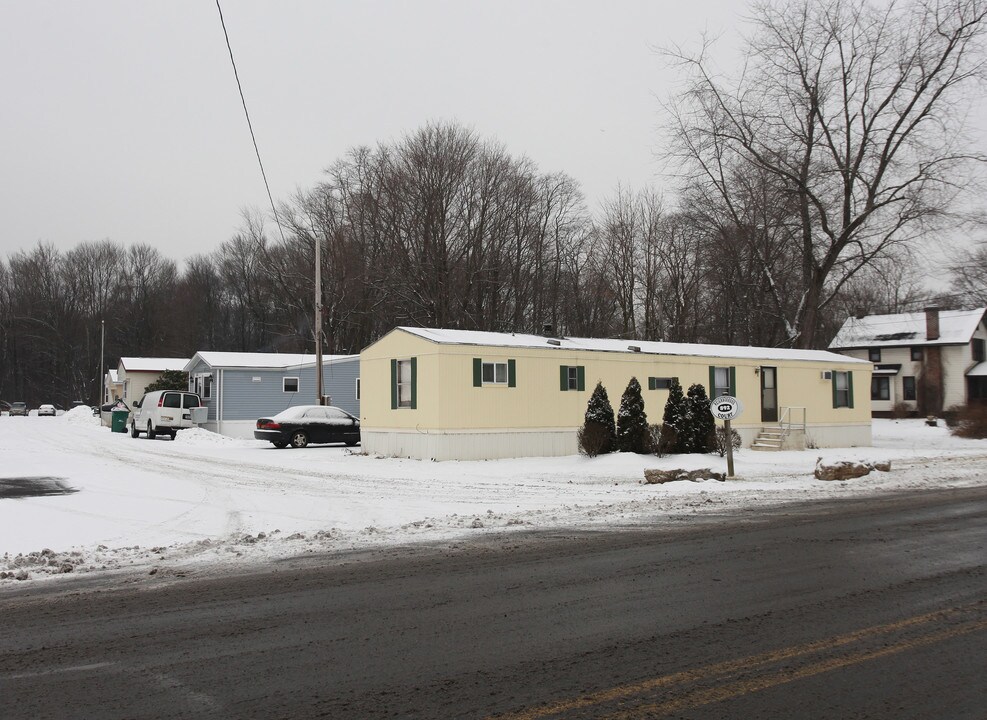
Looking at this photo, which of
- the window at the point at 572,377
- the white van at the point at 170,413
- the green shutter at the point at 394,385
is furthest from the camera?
the white van at the point at 170,413

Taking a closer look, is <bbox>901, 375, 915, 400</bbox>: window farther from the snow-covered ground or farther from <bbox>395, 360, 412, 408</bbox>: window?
<bbox>395, 360, 412, 408</bbox>: window

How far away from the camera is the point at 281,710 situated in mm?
4215

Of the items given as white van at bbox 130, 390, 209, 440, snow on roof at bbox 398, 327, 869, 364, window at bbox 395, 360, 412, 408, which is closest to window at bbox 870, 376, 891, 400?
snow on roof at bbox 398, 327, 869, 364

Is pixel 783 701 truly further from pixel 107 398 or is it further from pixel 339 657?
pixel 107 398

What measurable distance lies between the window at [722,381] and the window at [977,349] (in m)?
29.8

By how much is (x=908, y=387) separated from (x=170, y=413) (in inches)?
1678

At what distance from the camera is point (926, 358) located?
4916cm

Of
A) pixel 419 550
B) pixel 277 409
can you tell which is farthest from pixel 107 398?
pixel 419 550

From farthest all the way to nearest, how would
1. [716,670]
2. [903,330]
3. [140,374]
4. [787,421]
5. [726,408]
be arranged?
1. [903,330]
2. [140,374]
3. [787,421]
4. [726,408]
5. [716,670]

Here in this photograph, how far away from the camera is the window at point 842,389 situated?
29266 mm

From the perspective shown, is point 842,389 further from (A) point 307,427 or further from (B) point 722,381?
(A) point 307,427

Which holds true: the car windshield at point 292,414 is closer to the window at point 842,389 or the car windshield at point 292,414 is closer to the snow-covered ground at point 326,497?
the snow-covered ground at point 326,497

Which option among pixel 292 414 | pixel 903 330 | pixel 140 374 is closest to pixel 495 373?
pixel 292 414

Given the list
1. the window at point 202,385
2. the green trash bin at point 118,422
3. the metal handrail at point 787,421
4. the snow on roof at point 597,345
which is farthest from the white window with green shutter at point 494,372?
the green trash bin at point 118,422
